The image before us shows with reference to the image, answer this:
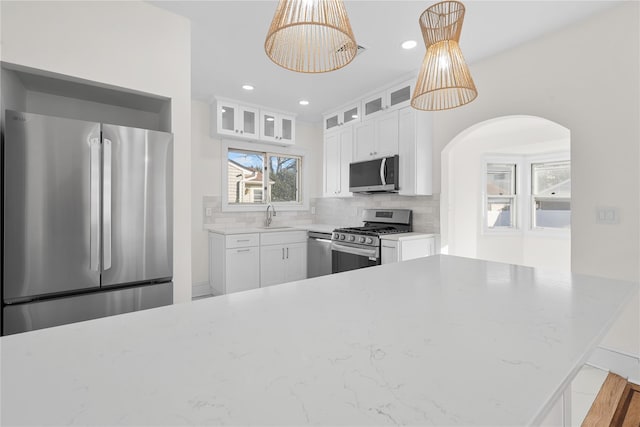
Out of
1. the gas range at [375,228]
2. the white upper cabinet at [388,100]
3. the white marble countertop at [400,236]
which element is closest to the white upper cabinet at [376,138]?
the white upper cabinet at [388,100]

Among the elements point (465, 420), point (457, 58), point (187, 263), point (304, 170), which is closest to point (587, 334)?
point (465, 420)

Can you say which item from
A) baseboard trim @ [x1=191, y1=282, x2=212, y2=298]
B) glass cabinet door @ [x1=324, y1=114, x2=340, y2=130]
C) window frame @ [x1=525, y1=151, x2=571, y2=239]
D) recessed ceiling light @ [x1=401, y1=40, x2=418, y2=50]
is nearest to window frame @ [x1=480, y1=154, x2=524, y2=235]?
window frame @ [x1=525, y1=151, x2=571, y2=239]

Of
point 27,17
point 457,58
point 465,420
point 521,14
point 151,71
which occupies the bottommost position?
point 465,420

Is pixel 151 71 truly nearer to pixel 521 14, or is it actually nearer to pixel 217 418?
pixel 217 418

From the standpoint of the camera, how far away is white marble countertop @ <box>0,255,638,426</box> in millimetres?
457

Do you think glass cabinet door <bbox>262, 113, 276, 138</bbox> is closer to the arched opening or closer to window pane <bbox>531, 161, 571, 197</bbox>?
the arched opening

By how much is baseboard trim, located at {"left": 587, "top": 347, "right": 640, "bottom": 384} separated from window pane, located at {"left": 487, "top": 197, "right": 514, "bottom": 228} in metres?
3.12

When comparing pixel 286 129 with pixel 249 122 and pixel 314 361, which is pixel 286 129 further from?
pixel 314 361

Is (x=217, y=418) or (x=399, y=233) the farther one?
(x=399, y=233)

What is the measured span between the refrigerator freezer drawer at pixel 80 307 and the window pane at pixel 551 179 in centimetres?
556

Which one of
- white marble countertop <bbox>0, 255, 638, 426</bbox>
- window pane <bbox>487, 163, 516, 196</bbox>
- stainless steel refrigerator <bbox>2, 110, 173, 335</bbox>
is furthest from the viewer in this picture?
window pane <bbox>487, 163, 516, 196</bbox>

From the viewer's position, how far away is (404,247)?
3.06 meters

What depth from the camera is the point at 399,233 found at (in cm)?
338

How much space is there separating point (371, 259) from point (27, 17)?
3.11 metres
